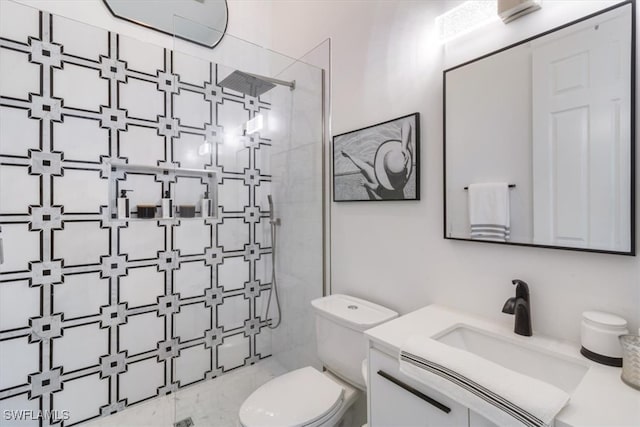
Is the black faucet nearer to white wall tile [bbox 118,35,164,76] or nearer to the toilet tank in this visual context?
the toilet tank

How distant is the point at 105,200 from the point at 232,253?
81cm

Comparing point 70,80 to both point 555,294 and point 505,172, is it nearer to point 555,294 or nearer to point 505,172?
point 505,172

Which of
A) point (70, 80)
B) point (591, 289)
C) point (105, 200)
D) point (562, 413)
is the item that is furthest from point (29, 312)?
point (591, 289)

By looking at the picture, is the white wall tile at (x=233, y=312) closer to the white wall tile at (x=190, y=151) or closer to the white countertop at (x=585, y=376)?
the white wall tile at (x=190, y=151)

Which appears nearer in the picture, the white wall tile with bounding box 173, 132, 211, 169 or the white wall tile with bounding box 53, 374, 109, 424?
the white wall tile with bounding box 53, 374, 109, 424

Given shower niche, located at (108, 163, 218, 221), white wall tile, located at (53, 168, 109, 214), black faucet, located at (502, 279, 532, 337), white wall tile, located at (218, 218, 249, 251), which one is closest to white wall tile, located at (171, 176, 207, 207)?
A: shower niche, located at (108, 163, 218, 221)

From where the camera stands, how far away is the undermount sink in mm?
886

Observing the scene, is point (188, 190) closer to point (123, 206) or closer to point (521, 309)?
point (123, 206)

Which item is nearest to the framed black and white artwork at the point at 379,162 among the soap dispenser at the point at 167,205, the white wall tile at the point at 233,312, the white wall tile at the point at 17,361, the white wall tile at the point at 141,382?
the white wall tile at the point at 233,312

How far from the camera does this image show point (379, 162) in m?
1.58

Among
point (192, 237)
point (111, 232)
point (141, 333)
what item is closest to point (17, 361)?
point (141, 333)

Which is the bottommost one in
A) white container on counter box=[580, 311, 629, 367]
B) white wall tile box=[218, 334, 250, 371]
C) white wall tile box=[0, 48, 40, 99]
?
white wall tile box=[218, 334, 250, 371]

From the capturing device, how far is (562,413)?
65 centimetres

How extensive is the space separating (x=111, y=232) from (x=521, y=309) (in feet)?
6.99
